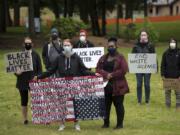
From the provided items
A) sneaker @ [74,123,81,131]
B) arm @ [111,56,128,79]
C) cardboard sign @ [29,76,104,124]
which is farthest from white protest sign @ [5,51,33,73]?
arm @ [111,56,128,79]

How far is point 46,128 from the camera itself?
14.1 metres

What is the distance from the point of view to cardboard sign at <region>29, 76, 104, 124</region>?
1348 cm

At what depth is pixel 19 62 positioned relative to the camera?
14430 mm

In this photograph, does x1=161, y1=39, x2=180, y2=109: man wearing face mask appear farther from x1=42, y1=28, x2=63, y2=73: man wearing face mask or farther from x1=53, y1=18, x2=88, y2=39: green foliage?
x1=53, y1=18, x2=88, y2=39: green foliage

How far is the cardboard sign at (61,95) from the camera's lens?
1348cm

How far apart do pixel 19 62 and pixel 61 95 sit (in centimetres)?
155

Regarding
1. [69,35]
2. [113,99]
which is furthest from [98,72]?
[69,35]

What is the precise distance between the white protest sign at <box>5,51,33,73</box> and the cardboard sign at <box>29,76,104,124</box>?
0.85 m

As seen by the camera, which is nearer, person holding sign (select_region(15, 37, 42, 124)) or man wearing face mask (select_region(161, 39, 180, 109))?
person holding sign (select_region(15, 37, 42, 124))

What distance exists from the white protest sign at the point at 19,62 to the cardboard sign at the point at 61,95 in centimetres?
85

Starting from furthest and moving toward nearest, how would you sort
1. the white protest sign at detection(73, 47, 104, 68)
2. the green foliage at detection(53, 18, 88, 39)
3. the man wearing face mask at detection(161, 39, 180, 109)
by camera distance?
the green foliage at detection(53, 18, 88, 39), the white protest sign at detection(73, 47, 104, 68), the man wearing face mask at detection(161, 39, 180, 109)

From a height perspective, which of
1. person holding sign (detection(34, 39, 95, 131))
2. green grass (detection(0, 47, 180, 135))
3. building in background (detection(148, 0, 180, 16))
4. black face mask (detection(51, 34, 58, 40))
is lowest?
green grass (detection(0, 47, 180, 135))

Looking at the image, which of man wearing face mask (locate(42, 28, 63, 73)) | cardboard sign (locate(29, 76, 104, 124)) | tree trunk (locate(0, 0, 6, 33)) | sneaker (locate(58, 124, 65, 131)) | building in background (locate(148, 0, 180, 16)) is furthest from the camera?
building in background (locate(148, 0, 180, 16))

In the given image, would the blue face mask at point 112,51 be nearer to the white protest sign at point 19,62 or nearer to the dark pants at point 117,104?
the dark pants at point 117,104
